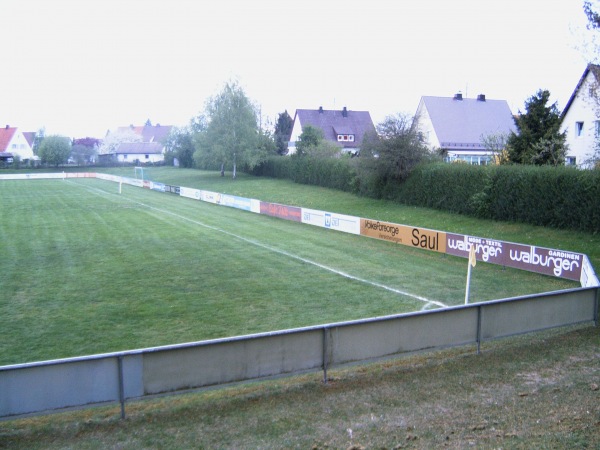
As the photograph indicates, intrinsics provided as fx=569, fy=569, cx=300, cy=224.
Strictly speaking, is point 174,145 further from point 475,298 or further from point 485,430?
point 485,430

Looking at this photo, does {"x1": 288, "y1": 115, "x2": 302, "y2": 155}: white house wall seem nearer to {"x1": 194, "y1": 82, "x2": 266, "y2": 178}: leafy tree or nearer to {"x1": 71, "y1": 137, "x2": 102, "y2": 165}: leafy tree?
{"x1": 194, "y1": 82, "x2": 266, "y2": 178}: leafy tree

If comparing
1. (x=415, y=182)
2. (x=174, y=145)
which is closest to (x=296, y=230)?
(x=415, y=182)

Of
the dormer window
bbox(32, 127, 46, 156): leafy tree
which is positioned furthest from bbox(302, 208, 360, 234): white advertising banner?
bbox(32, 127, 46, 156): leafy tree

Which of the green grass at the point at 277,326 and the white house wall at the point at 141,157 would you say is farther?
the white house wall at the point at 141,157

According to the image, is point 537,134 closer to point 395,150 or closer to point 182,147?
point 395,150

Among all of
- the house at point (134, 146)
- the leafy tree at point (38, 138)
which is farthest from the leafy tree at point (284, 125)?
the leafy tree at point (38, 138)

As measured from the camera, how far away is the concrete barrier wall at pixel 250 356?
7.89 meters

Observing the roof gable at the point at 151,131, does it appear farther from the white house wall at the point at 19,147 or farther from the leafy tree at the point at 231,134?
the leafy tree at the point at 231,134

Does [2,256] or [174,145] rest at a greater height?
[174,145]

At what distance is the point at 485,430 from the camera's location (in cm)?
745

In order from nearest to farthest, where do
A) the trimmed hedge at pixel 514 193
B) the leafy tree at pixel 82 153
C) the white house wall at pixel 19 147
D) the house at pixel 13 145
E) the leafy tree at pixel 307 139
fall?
1. the trimmed hedge at pixel 514 193
2. the leafy tree at pixel 307 139
3. the house at pixel 13 145
4. the white house wall at pixel 19 147
5. the leafy tree at pixel 82 153

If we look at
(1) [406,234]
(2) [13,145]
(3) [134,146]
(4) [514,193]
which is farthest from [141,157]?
(1) [406,234]

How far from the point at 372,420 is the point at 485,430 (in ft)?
4.91

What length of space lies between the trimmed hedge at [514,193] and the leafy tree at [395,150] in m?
1.07
